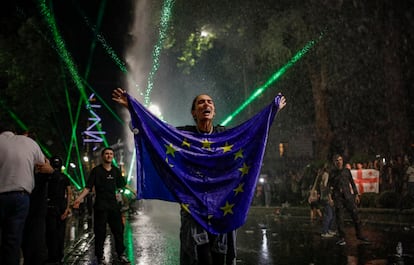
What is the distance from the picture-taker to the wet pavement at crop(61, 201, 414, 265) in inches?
352

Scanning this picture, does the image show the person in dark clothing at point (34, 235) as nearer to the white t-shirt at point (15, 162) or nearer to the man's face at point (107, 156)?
the white t-shirt at point (15, 162)

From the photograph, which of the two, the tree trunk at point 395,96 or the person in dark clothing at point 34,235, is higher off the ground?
the tree trunk at point 395,96

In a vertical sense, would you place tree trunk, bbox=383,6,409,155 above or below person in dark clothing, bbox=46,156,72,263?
above

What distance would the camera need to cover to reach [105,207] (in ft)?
28.9

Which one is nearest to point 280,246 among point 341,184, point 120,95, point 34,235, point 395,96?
point 341,184

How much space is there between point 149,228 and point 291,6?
1440cm

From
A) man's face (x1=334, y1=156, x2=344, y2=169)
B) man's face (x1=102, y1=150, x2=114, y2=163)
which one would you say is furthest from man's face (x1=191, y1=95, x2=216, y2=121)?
man's face (x1=334, y1=156, x2=344, y2=169)

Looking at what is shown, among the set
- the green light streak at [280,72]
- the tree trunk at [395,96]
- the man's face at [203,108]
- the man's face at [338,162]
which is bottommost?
the man's face at [338,162]

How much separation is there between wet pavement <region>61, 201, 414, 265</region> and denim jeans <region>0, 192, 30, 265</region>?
3.46 m

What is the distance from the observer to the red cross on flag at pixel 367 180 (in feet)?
60.7

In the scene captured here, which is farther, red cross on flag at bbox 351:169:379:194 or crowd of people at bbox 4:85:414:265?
red cross on flag at bbox 351:169:379:194

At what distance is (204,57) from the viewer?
126 feet

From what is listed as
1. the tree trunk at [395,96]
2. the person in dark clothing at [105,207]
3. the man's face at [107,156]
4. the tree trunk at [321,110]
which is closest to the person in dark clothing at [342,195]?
the person in dark clothing at [105,207]

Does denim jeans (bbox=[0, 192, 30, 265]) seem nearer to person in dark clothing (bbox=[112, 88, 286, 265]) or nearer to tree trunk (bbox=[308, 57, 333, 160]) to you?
person in dark clothing (bbox=[112, 88, 286, 265])
